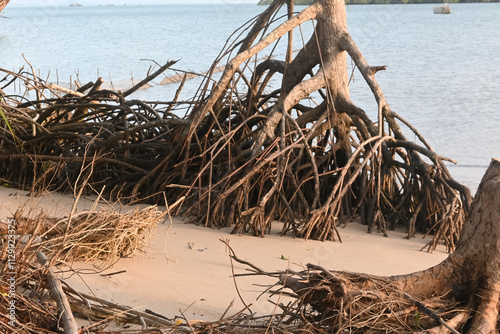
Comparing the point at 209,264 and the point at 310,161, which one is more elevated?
the point at 310,161

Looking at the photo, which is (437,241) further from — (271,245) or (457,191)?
(271,245)

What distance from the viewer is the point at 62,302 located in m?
2.72

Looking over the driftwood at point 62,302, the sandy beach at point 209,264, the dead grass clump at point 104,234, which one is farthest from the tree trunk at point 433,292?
the dead grass clump at point 104,234

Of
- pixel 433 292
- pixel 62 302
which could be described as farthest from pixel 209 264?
pixel 62 302

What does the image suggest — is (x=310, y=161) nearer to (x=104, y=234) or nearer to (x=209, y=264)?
(x=209, y=264)

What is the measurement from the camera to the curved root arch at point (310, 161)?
17.2 ft

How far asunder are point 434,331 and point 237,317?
2.85ft

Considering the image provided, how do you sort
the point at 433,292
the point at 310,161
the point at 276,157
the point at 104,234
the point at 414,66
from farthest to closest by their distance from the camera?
the point at 414,66 < the point at 310,161 < the point at 276,157 < the point at 104,234 < the point at 433,292

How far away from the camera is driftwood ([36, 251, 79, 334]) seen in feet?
8.46

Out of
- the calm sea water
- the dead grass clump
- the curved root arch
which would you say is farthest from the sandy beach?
the calm sea water

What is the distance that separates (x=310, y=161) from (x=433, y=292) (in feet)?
8.14

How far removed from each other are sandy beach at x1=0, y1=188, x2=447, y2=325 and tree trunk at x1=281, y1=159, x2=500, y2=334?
217 mm

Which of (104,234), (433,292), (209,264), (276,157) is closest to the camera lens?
(433,292)

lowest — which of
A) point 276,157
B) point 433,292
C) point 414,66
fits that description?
point 414,66
